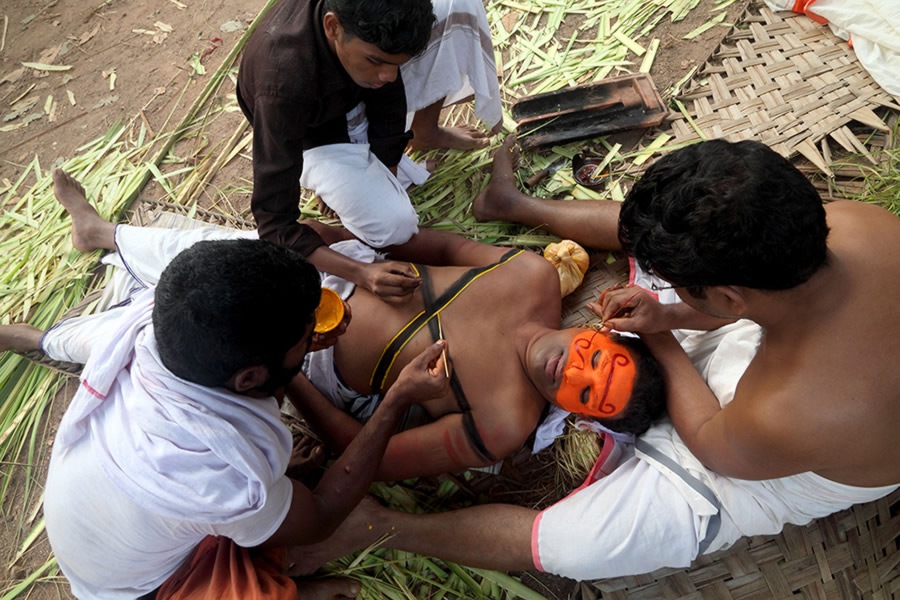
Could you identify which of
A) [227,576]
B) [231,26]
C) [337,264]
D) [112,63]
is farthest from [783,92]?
[112,63]

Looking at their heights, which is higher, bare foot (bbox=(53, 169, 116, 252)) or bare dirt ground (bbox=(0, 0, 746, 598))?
bare dirt ground (bbox=(0, 0, 746, 598))

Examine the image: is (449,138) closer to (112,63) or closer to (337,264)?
(337,264)

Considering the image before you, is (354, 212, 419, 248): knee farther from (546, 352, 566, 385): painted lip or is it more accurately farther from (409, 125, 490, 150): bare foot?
(546, 352, 566, 385): painted lip

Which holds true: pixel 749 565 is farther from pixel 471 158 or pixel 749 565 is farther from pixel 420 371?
pixel 471 158

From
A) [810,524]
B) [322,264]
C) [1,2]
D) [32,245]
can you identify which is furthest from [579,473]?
[1,2]

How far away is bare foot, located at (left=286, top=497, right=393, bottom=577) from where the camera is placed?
8.30 ft

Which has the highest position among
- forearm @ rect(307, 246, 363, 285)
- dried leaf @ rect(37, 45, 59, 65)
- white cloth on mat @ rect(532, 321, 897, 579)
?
dried leaf @ rect(37, 45, 59, 65)

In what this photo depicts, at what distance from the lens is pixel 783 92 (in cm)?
330

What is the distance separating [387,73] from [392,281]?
0.85m

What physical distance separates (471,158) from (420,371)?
1.78 meters

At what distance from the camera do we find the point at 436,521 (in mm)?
2623

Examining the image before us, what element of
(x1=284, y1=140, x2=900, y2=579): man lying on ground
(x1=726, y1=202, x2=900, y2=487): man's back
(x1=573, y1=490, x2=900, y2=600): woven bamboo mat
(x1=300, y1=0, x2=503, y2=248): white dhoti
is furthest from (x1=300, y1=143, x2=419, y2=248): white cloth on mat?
(x1=573, y1=490, x2=900, y2=600): woven bamboo mat

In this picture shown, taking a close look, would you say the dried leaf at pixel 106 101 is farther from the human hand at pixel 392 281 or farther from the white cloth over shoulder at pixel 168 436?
the white cloth over shoulder at pixel 168 436

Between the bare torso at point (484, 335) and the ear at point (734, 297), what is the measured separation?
96 cm
